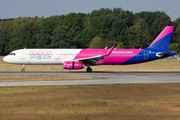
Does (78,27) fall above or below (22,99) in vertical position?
above

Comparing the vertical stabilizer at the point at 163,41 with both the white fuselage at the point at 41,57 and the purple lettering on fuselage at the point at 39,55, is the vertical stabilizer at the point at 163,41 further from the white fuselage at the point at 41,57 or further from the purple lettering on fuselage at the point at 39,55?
the purple lettering on fuselage at the point at 39,55

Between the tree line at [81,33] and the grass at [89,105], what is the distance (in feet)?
309

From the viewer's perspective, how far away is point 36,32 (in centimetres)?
13150

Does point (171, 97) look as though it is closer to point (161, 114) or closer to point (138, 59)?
point (161, 114)

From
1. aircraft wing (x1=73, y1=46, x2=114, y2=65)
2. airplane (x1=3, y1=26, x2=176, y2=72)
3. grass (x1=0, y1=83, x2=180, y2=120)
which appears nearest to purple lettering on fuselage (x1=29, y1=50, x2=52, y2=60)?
airplane (x1=3, y1=26, x2=176, y2=72)

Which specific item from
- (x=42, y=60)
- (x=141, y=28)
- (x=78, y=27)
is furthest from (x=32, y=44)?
(x=42, y=60)

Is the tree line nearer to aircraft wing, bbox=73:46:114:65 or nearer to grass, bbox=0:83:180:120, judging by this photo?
aircraft wing, bbox=73:46:114:65

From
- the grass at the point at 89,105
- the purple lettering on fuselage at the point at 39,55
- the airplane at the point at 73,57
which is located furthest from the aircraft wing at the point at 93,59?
the grass at the point at 89,105

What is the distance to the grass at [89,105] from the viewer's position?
487 inches

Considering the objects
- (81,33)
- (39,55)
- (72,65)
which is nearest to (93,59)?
(72,65)

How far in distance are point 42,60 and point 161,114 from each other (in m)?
30.0

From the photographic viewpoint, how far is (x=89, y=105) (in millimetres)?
14750

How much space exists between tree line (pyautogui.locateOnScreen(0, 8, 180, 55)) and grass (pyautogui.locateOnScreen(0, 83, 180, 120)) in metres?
94.2

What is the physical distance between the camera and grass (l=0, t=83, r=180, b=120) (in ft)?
40.6
